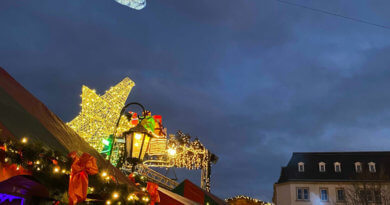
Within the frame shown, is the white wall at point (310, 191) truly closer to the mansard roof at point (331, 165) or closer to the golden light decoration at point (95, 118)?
the mansard roof at point (331, 165)

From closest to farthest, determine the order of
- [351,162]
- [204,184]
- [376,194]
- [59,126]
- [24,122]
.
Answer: [24,122]
[59,126]
[204,184]
[376,194]
[351,162]

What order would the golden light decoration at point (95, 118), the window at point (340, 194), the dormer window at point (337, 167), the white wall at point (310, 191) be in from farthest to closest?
the dormer window at point (337, 167) < the white wall at point (310, 191) < the window at point (340, 194) < the golden light decoration at point (95, 118)

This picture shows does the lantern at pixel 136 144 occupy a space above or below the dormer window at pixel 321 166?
below

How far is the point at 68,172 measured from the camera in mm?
4598

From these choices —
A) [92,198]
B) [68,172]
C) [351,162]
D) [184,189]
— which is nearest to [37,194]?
[92,198]

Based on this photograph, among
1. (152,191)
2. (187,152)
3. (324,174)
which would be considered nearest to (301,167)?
(324,174)

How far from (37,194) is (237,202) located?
19.7 meters

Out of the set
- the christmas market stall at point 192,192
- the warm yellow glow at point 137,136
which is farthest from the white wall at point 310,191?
the warm yellow glow at point 137,136

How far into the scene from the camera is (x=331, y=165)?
4738 centimetres

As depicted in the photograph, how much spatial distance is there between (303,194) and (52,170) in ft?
148

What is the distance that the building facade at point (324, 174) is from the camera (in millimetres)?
44531

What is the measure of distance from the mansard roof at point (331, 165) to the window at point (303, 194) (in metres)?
1.32

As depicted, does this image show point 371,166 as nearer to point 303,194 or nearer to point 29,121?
point 303,194

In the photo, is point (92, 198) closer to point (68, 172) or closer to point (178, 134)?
point (68, 172)
